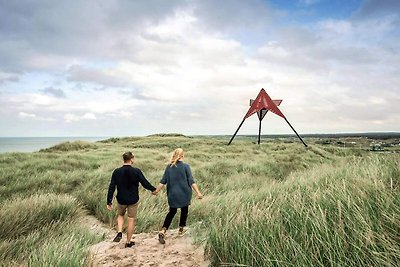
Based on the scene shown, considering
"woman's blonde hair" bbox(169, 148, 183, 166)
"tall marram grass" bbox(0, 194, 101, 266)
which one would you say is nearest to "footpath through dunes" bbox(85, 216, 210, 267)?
"tall marram grass" bbox(0, 194, 101, 266)

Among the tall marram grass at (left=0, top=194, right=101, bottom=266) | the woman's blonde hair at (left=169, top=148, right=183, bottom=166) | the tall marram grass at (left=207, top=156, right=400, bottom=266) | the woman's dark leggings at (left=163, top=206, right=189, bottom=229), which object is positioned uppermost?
the woman's blonde hair at (left=169, top=148, right=183, bottom=166)

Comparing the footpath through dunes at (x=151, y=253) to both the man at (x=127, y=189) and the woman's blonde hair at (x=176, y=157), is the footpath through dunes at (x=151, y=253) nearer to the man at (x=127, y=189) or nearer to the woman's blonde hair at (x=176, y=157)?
the man at (x=127, y=189)

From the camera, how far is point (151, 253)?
542 cm

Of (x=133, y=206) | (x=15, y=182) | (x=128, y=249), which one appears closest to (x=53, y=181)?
(x=15, y=182)

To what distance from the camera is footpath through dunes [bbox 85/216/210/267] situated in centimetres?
496

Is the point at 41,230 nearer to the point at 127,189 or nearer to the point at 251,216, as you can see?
the point at 127,189

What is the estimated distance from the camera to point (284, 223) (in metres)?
4.82

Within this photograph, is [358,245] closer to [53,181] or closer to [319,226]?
[319,226]

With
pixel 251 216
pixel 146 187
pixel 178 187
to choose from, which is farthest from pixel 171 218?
pixel 251 216

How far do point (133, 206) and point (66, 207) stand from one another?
114 inches

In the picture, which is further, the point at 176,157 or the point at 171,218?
the point at 176,157

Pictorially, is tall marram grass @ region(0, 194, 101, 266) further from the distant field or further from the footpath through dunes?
the footpath through dunes

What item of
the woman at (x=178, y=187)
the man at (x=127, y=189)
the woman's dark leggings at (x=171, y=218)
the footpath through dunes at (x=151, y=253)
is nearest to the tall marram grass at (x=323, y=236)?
the footpath through dunes at (x=151, y=253)

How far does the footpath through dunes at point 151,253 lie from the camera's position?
4.96 meters
